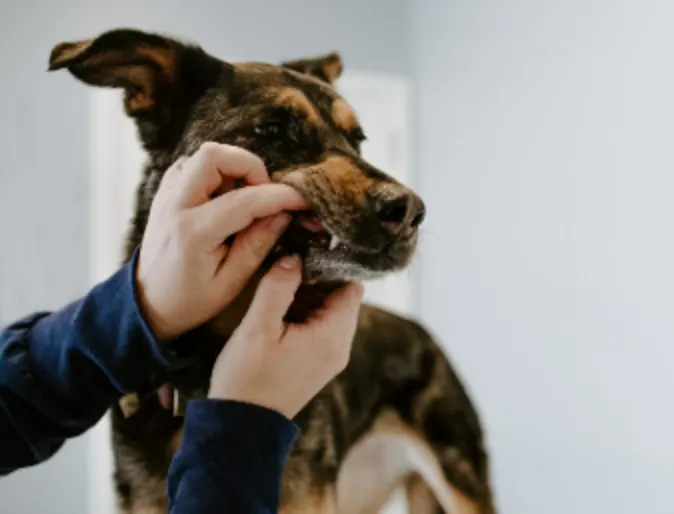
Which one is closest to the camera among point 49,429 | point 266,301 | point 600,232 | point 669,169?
point 266,301

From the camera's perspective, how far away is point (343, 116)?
898 mm

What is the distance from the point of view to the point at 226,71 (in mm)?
914

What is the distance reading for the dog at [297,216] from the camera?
721 mm

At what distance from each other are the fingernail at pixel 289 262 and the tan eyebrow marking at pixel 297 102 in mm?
244

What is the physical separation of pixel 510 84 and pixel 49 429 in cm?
130

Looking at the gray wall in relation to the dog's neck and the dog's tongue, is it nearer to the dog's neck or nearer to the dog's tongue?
the dog's tongue

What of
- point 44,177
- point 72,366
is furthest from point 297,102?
point 44,177

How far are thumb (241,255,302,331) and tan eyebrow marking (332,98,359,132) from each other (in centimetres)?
30

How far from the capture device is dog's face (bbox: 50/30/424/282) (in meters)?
0.71

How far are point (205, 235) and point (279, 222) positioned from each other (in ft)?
A: 0.27

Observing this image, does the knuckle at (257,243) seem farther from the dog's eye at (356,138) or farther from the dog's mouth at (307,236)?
the dog's eye at (356,138)

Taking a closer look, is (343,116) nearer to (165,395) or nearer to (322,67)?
(322,67)

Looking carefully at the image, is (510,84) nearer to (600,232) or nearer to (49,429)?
(600,232)

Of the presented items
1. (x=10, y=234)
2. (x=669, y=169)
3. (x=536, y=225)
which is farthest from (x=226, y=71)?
(x=10, y=234)
